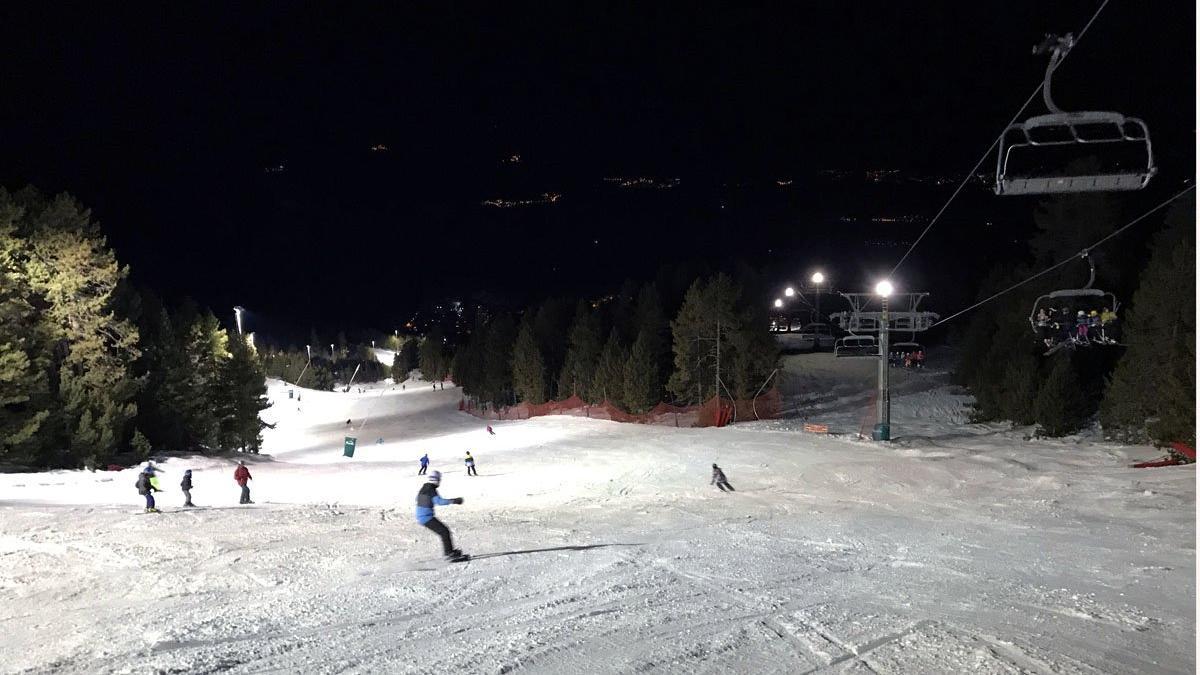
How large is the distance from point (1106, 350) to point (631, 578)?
45129 mm

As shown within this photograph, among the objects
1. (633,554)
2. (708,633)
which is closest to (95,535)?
(633,554)

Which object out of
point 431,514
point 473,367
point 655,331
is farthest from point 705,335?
point 473,367

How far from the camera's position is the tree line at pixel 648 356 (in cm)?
4875

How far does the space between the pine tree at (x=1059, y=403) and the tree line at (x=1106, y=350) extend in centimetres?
4

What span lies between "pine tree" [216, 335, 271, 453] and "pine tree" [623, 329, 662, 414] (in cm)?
2300

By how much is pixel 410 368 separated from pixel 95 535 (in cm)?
14849

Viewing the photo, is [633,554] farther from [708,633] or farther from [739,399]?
[739,399]

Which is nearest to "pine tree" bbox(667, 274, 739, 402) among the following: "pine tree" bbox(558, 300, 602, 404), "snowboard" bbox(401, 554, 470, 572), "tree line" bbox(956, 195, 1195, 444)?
"pine tree" bbox(558, 300, 602, 404)

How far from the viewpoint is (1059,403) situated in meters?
32.1

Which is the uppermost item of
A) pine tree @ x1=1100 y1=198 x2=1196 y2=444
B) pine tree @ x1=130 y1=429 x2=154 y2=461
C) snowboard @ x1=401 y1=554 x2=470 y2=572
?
pine tree @ x1=1100 y1=198 x2=1196 y2=444

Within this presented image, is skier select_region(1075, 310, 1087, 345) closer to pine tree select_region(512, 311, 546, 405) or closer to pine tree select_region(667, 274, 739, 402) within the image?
pine tree select_region(667, 274, 739, 402)

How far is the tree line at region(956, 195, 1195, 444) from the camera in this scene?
25750mm

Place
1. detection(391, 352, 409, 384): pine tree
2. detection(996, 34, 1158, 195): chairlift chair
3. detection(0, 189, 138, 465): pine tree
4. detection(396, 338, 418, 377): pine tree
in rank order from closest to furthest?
detection(996, 34, 1158, 195): chairlift chair
detection(0, 189, 138, 465): pine tree
detection(391, 352, 409, 384): pine tree
detection(396, 338, 418, 377): pine tree

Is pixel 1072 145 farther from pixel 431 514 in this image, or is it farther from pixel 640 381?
pixel 640 381
